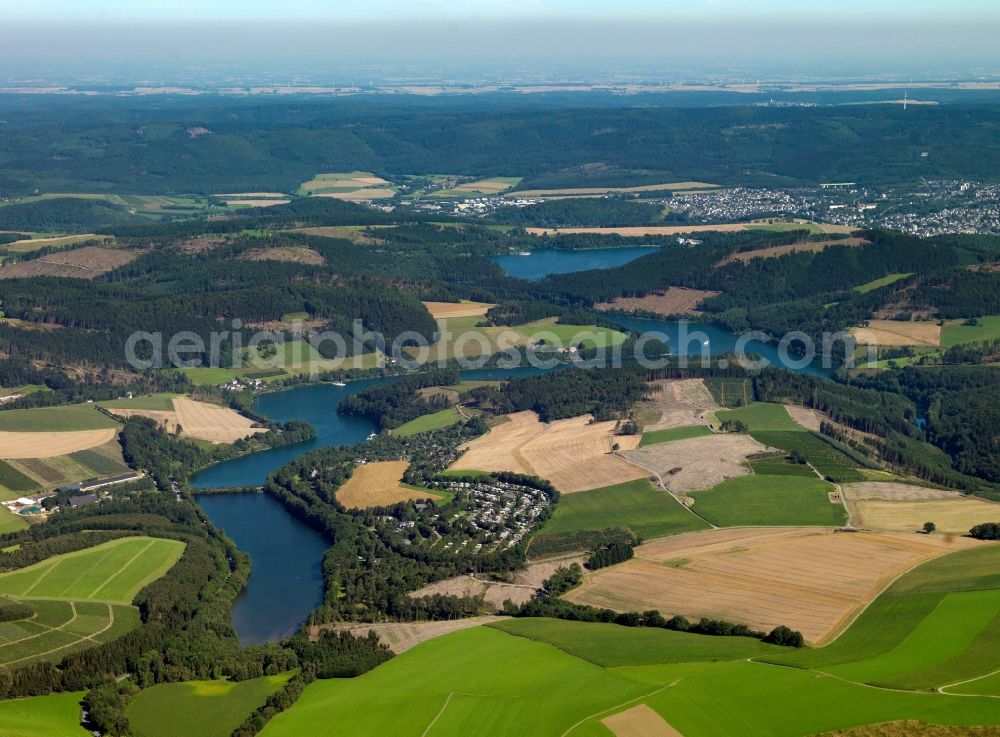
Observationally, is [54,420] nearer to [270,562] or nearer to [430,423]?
[430,423]

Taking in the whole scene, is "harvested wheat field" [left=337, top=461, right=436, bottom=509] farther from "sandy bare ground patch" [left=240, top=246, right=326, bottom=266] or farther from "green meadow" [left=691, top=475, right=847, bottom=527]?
"sandy bare ground patch" [left=240, top=246, right=326, bottom=266]

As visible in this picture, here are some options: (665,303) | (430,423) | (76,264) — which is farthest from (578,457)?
(76,264)

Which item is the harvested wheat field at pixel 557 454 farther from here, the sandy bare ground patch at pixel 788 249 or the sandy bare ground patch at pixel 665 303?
the sandy bare ground patch at pixel 788 249

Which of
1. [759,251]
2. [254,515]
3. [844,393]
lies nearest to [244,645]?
[254,515]

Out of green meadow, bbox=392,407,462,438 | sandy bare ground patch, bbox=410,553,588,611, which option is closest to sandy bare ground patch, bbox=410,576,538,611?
A: sandy bare ground patch, bbox=410,553,588,611

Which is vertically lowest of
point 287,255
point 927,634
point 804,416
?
point 804,416

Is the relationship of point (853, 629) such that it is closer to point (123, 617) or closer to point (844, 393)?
point (123, 617)
